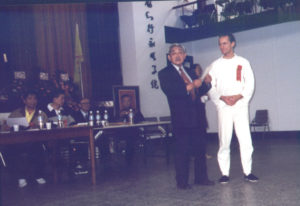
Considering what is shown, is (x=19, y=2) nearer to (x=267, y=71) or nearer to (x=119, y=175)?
(x=119, y=175)

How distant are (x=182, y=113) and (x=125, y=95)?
559cm

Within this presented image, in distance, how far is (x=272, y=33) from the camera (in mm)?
9750

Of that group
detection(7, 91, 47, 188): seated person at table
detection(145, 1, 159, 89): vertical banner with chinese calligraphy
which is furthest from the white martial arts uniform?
detection(145, 1, 159, 89): vertical banner with chinese calligraphy

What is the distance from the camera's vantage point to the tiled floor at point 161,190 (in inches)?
128

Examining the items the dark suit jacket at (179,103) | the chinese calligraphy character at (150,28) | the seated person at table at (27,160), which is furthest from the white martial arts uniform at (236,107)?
the chinese calligraphy character at (150,28)

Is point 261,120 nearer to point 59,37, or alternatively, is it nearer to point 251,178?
point 59,37

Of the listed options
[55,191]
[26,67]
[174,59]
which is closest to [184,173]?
[174,59]

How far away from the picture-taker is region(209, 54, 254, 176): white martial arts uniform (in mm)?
3926

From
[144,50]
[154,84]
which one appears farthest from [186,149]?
[144,50]

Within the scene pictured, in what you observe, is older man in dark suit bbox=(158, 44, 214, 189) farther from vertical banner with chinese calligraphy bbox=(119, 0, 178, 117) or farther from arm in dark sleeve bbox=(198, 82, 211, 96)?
vertical banner with chinese calligraphy bbox=(119, 0, 178, 117)

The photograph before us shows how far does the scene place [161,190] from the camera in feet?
12.6

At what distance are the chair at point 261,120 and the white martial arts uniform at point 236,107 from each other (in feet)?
19.4

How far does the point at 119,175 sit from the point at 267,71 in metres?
6.24

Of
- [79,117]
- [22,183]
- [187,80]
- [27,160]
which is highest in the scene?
[187,80]
